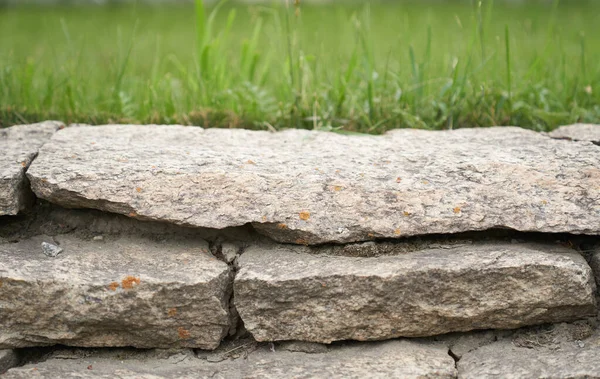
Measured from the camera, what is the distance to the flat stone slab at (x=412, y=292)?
1.76 metres

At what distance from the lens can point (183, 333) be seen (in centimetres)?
184

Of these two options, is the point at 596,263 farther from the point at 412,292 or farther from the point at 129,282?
the point at 129,282

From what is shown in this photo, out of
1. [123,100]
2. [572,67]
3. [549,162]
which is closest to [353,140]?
[549,162]

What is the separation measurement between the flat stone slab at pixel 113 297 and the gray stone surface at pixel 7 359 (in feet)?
0.10

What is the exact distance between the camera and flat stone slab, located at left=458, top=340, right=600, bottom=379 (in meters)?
1.68

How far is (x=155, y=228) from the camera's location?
1.98 meters

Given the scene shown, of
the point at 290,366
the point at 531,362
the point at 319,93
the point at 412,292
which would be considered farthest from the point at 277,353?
the point at 319,93

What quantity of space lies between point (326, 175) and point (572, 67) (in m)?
2.36

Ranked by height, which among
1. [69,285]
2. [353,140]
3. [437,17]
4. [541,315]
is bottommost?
[437,17]

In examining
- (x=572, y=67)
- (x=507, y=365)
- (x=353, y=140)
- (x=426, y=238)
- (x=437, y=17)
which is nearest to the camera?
(x=507, y=365)

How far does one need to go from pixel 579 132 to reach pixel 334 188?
1.10 meters

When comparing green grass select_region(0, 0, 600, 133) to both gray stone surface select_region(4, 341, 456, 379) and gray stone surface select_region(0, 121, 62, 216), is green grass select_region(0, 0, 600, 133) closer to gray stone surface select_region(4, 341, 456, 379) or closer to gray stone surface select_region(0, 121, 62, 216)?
gray stone surface select_region(0, 121, 62, 216)

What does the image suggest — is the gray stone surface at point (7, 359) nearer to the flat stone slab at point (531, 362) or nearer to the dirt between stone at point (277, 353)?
the dirt between stone at point (277, 353)

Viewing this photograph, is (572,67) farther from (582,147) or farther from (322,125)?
(322,125)
